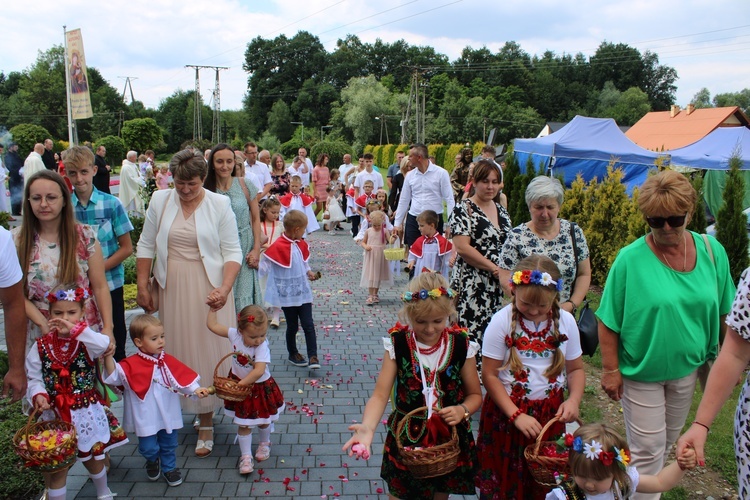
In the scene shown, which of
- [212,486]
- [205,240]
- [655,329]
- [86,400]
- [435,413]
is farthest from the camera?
[205,240]

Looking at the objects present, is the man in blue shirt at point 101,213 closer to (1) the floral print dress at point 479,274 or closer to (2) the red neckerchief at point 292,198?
(1) the floral print dress at point 479,274

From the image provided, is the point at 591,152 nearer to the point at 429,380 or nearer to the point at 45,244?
the point at 429,380

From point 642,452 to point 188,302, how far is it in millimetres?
3227

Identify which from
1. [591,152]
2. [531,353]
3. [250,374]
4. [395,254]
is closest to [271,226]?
[395,254]

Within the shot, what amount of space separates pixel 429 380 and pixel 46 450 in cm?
207

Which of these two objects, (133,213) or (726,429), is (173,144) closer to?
(133,213)

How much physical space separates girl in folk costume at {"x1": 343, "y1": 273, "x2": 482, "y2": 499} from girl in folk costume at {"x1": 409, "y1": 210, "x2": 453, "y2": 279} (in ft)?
15.7

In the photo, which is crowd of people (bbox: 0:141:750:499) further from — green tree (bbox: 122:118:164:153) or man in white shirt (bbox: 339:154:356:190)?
green tree (bbox: 122:118:164:153)

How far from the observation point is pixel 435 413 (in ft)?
9.91

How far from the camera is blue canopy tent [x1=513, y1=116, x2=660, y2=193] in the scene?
18.0 metres

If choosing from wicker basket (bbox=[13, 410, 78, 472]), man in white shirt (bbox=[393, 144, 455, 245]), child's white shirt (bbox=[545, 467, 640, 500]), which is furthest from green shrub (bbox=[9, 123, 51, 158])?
child's white shirt (bbox=[545, 467, 640, 500])

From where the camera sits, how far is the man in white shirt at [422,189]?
28.3 feet

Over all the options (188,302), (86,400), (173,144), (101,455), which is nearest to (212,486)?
(101,455)

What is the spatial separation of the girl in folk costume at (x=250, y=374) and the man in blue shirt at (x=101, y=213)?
92 centimetres
